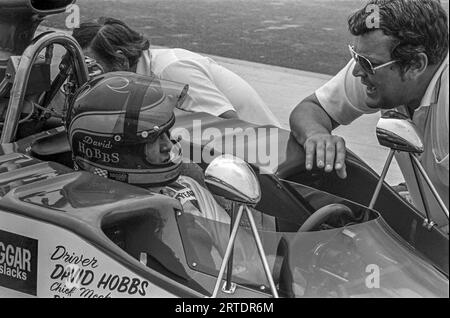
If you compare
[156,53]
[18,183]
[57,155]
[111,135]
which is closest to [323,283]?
[111,135]

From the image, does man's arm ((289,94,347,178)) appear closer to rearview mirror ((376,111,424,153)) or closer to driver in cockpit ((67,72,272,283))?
rearview mirror ((376,111,424,153))

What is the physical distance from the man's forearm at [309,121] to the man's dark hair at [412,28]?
1.50 feet

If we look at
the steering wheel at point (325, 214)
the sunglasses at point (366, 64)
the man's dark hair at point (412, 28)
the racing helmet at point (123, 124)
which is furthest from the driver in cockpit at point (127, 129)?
the man's dark hair at point (412, 28)

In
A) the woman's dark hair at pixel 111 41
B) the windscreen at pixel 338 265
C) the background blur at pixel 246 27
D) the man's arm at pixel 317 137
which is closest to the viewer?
the windscreen at pixel 338 265

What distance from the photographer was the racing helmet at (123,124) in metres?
2.62

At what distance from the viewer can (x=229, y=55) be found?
855 cm

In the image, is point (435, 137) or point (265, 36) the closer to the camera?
point (435, 137)

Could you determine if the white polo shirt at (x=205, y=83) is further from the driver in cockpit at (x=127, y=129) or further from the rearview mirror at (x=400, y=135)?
the rearview mirror at (x=400, y=135)

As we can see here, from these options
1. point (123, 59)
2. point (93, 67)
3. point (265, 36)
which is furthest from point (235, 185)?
point (265, 36)

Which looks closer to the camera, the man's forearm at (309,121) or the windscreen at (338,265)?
the windscreen at (338,265)

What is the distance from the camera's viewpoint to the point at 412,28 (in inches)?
116

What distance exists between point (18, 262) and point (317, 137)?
1.23m

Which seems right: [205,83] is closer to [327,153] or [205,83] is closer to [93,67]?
[93,67]
